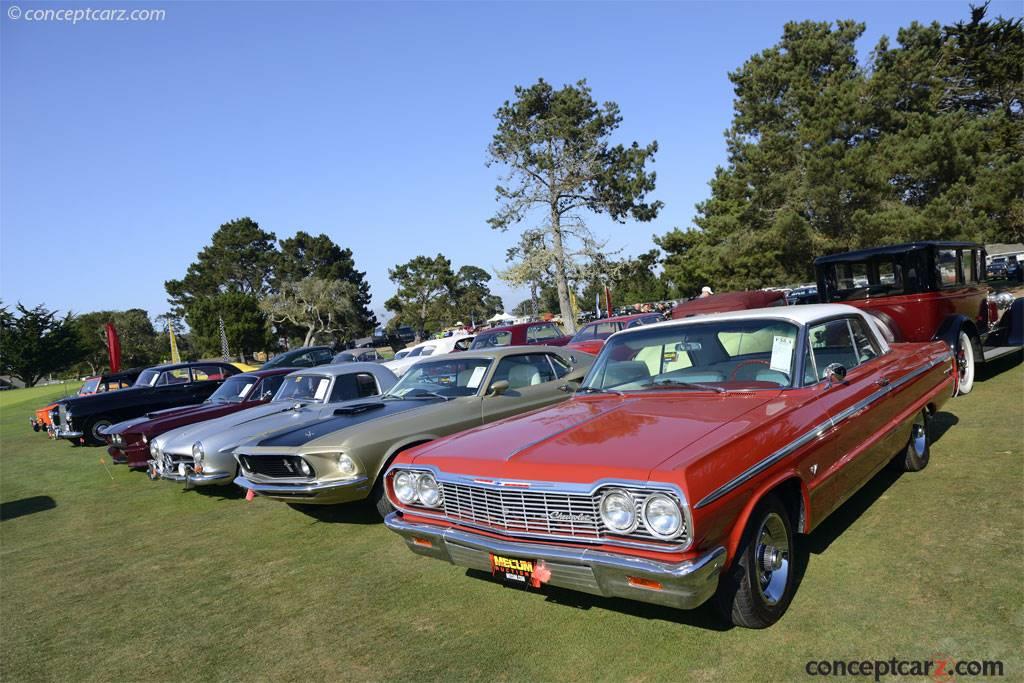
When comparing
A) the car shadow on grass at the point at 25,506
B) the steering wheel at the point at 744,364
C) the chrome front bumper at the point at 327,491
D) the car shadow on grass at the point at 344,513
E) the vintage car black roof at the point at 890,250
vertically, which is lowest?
the car shadow on grass at the point at 25,506

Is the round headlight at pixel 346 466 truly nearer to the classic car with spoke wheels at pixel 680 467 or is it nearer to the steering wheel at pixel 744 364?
the classic car with spoke wheels at pixel 680 467

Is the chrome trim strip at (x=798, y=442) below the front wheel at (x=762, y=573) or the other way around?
the other way around

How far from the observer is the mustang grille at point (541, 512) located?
3082 millimetres

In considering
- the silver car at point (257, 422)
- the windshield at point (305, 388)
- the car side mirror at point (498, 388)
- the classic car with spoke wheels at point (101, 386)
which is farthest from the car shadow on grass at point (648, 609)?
the classic car with spoke wheels at point (101, 386)

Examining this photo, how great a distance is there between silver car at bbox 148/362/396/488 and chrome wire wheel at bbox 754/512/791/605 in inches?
187

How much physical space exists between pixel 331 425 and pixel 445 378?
1.30 meters

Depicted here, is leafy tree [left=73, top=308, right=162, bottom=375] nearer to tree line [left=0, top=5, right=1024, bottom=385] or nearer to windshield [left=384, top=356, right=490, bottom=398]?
tree line [left=0, top=5, right=1024, bottom=385]

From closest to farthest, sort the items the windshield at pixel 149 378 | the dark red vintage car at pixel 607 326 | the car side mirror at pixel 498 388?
the car side mirror at pixel 498 388 < the windshield at pixel 149 378 < the dark red vintage car at pixel 607 326

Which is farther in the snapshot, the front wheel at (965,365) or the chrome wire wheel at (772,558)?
the front wheel at (965,365)

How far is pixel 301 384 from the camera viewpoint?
866 centimetres

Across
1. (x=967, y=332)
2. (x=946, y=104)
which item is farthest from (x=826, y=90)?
(x=967, y=332)

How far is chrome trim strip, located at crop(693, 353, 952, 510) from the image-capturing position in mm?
2967

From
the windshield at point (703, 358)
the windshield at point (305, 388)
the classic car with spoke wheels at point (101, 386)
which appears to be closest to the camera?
the windshield at point (703, 358)

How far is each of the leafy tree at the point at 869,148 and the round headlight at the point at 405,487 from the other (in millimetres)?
29733
